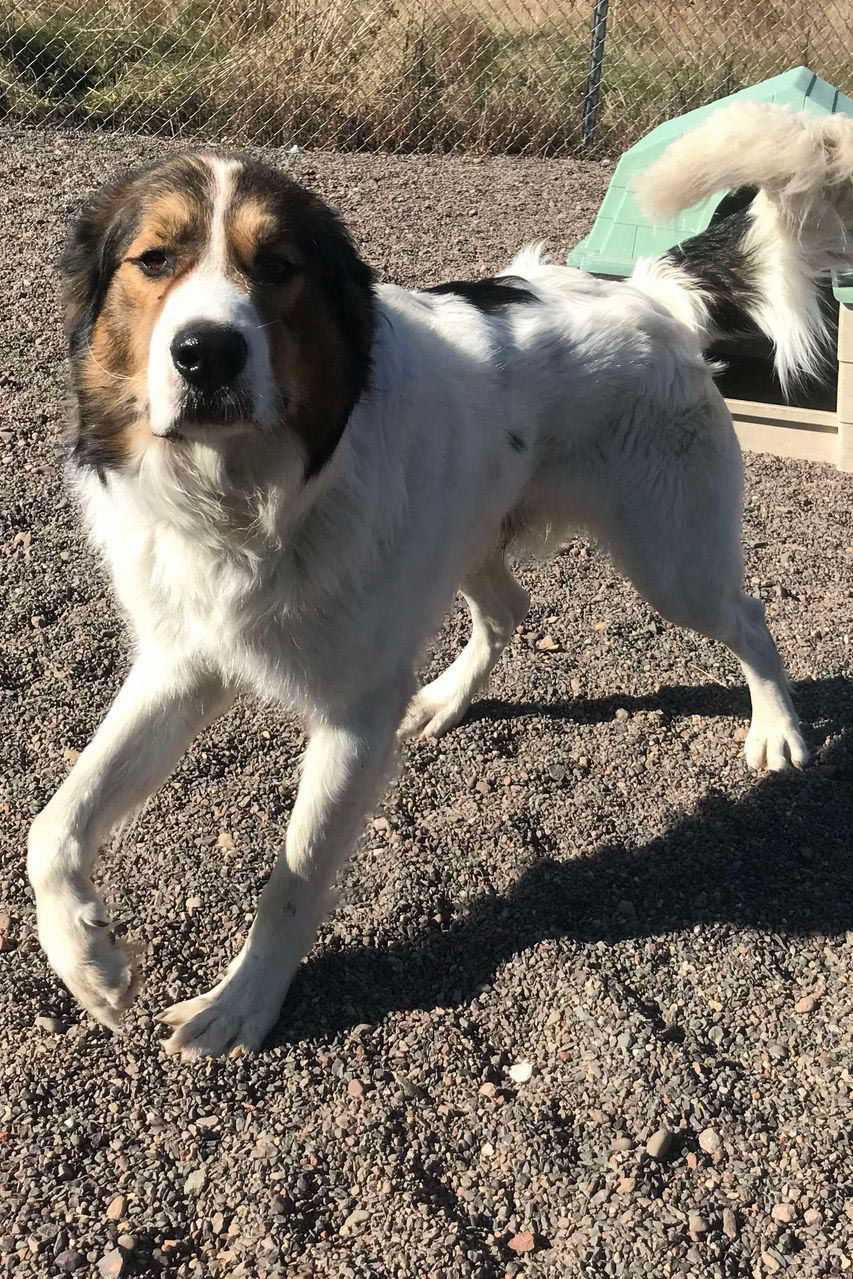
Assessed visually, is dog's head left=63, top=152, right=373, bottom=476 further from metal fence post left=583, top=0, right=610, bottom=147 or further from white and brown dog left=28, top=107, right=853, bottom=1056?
metal fence post left=583, top=0, right=610, bottom=147

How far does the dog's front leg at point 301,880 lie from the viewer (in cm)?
266

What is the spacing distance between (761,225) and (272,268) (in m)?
2.00

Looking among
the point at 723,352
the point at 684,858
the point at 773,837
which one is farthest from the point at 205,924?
the point at 723,352

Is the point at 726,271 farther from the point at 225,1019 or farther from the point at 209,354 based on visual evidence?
the point at 225,1019

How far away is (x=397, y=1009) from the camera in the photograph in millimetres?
2799

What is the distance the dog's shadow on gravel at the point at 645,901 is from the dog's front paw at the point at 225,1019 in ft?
0.22

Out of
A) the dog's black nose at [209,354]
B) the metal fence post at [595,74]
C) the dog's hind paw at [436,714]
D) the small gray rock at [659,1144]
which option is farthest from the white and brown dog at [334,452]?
the metal fence post at [595,74]

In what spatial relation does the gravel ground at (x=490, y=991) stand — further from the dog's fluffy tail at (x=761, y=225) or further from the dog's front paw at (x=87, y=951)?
the dog's fluffy tail at (x=761, y=225)

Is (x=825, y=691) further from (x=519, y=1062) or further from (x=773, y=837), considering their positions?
(x=519, y=1062)

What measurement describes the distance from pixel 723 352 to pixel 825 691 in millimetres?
2470

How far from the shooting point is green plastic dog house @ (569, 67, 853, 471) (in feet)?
17.5

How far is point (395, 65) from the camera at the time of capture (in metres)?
9.18

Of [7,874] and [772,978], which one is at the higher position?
[7,874]

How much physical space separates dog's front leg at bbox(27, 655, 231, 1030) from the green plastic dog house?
3.47 meters
